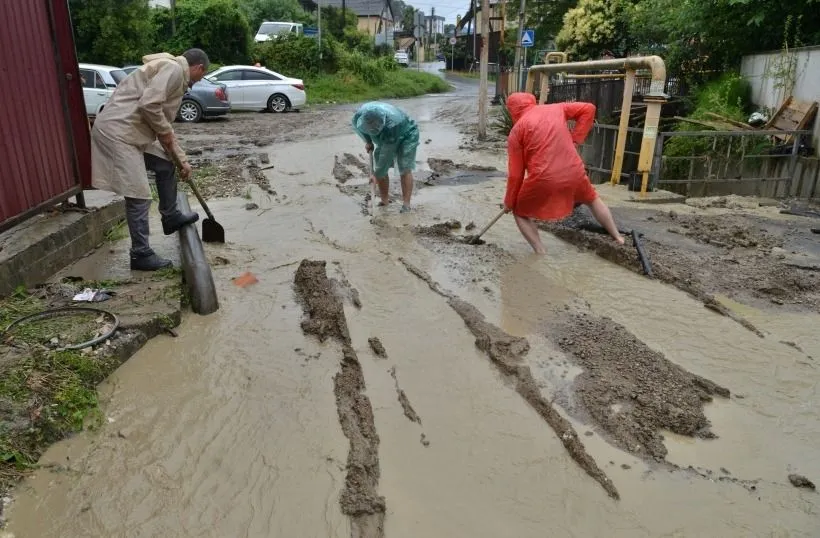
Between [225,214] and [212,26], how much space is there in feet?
63.8

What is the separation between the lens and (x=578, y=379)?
349cm

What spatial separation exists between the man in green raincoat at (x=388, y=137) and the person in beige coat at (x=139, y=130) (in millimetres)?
2256

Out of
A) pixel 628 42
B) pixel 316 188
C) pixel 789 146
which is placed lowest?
pixel 316 188

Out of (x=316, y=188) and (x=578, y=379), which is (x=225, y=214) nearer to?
(x=316, y=188)

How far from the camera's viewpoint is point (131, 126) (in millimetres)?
4543

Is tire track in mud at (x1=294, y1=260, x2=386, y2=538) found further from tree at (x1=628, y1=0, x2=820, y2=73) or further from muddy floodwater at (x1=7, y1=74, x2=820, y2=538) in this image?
tree at (x1=628, y1=0, x2=820, y2=73)

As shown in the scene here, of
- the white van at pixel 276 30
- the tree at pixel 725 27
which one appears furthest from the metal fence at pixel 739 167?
the white van at pixel 276 30

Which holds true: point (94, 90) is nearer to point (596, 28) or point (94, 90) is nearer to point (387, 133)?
point (387, 133)

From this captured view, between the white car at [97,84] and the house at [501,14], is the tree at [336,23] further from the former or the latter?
the white car at [97,84]

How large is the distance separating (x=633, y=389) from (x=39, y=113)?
15.2 ft

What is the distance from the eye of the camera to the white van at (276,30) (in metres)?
27.0

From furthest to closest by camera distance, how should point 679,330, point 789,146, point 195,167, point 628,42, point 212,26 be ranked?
point 212,26 < point 628,42 < point 195,167 < point 789,146 < point 679,330

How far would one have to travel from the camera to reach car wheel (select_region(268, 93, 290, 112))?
17.9 m

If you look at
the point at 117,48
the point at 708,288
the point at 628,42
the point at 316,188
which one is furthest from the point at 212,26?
the point at 708,288
